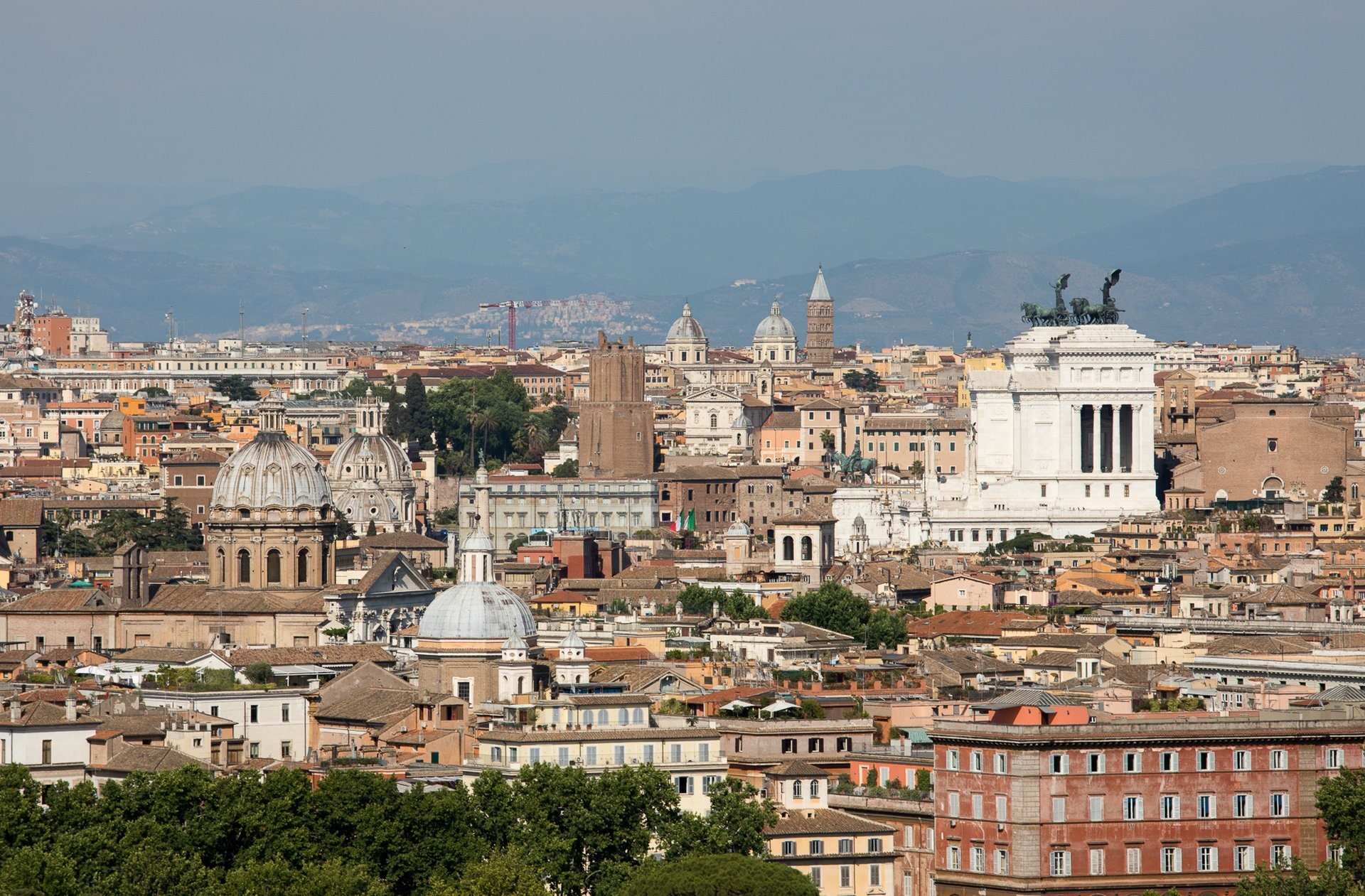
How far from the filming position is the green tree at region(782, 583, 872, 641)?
86.5 meters

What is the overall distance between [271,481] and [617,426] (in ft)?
207

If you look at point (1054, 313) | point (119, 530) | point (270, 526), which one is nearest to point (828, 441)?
point (1054, 313)

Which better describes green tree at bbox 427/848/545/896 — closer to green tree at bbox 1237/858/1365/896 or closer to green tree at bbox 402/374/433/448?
green tree at bbox 1237/858/1365/896

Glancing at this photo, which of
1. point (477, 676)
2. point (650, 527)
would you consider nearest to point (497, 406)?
point (650, 527)

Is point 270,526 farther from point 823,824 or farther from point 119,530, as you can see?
point 823,824

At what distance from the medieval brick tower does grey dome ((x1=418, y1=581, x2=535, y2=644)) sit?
8283cm

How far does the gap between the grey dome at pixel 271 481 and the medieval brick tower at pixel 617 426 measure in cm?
5682

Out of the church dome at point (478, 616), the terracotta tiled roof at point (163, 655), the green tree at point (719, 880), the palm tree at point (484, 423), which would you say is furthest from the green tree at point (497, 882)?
the palm tree at point (484, 423)

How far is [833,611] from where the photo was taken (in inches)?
3457

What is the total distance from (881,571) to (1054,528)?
22815 millimetres

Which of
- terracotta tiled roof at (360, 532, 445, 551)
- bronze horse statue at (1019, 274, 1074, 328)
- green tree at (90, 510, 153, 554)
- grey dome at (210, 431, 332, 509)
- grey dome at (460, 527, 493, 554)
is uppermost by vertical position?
bronze horse statue at (1019, 274, 1074, 328)

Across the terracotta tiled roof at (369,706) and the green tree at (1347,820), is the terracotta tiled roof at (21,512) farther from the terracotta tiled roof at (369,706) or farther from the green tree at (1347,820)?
the green tree at (1347,820)

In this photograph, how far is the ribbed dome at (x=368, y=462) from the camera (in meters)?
140

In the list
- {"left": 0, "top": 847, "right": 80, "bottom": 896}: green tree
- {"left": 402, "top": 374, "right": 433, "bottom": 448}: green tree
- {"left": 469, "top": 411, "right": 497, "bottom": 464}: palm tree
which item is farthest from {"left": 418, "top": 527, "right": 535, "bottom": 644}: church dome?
{"left": 469, "top": 411, "right": 497, "bottom": 464}: palm tree
